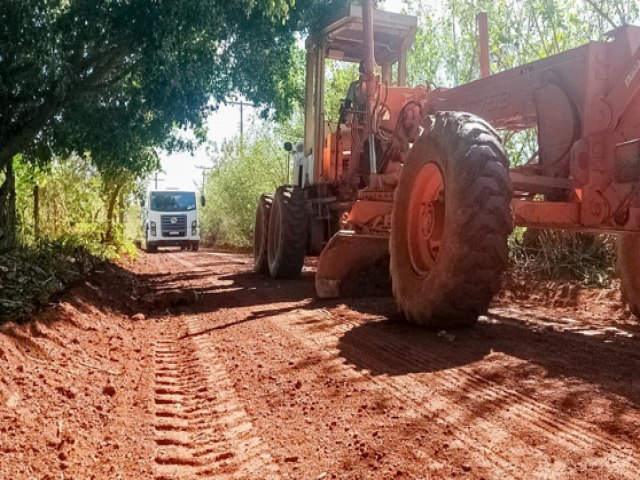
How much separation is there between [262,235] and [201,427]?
782 centimetres

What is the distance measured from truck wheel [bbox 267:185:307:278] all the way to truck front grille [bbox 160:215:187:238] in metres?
16.7

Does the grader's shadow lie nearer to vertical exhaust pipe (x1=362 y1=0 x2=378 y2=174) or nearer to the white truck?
vertical exhaust pipe (x1=362 y1=0 x2=378 y2=174)

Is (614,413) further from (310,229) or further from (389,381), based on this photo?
(310,229)

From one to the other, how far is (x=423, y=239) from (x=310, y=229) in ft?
15.7

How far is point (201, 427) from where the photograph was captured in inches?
114

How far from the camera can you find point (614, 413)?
8.50ft

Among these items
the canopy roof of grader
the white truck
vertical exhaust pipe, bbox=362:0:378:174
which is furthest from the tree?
the white truck

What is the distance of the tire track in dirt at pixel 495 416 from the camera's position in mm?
2201

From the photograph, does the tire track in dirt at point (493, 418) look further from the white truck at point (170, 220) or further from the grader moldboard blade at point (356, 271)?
the white truck at point (170, 220)

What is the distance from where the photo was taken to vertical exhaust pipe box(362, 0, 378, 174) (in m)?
6.68

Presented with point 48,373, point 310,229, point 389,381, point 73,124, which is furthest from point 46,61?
point 389,381

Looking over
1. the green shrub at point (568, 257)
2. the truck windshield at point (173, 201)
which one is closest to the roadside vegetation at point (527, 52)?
the green shrub at point (568, 257)

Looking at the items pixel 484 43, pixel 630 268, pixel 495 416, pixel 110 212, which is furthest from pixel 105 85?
pixel 495 416

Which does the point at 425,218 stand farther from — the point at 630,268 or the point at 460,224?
the point at 630,268
